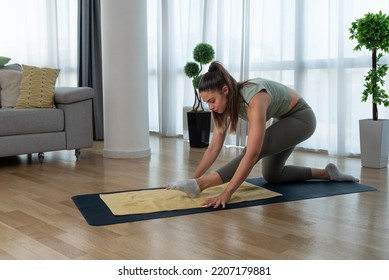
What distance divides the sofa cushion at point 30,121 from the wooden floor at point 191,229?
61 centimetres

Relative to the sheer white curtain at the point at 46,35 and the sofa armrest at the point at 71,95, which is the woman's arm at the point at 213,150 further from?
the sheer white curtain at the point at 46,35

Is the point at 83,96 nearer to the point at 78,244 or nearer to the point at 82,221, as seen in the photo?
the point at 82,221

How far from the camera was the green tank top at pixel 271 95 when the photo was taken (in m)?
2.48

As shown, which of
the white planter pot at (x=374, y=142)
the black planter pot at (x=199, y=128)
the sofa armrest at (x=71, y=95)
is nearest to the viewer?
the white planter pot at (x=374, y=142)

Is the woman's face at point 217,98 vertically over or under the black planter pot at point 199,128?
over

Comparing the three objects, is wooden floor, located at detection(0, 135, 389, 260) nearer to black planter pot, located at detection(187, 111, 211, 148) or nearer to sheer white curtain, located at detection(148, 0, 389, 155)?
sheer white curtain, located at detection(148, 0, 389, 155)

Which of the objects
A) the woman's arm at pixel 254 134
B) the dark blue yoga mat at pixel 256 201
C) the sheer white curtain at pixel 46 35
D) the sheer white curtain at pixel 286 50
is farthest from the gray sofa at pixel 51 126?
the sheer white curtain at pixel 46 35

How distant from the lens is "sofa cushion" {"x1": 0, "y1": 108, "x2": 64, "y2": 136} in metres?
3.77

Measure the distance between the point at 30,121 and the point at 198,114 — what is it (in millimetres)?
1639

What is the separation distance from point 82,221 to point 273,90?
1175mm

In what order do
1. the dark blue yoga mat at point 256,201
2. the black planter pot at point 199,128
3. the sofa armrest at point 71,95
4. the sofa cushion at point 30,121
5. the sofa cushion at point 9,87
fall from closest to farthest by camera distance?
the dark blue yoga mat at point 256,201, the sofa cushion at point 30,121, the sofa armrest at point 71,95, the sofa cushion at point 9,87, the black planter pot at point 199,128

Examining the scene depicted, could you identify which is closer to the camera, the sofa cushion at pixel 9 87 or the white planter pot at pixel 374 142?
the white planter pot at pixel 374 142

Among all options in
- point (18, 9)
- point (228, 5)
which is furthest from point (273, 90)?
point (18, 9)

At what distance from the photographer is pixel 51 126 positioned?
400cm
